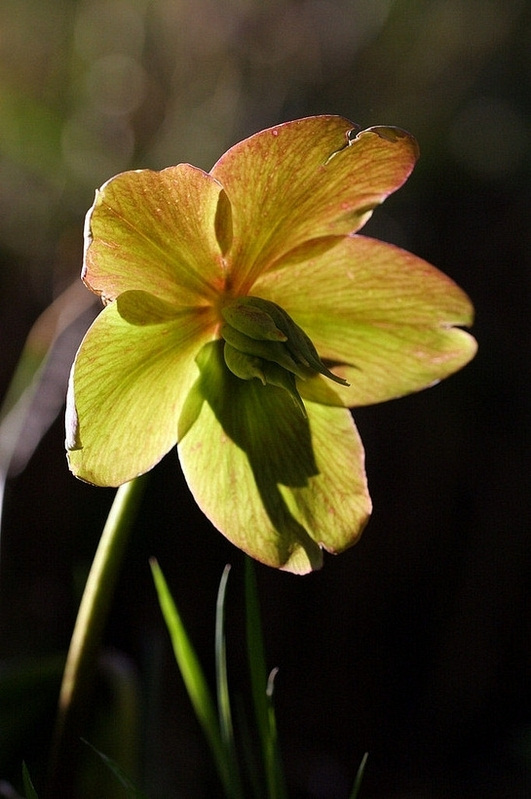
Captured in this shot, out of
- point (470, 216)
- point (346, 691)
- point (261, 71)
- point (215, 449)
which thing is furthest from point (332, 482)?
point (261, 71)

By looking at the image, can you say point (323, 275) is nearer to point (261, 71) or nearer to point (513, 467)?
point (513, 467)

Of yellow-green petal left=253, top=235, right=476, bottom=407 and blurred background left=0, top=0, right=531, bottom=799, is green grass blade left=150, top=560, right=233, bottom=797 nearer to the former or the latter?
yellow-green petal left=253, top=235, right=476, bottom=407

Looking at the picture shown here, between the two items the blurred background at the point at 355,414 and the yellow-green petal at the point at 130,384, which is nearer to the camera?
the yellow-green petal at the point at 130,384

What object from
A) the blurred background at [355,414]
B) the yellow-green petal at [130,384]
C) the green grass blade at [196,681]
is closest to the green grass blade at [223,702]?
the green grass blade at [196,681]

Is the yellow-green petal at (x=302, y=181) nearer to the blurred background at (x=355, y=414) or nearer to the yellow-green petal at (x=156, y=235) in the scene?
the yellow-green petal at (x=156, y=235)

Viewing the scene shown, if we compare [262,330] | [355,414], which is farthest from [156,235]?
[355,414]

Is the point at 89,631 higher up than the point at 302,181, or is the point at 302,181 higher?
the point at 302,181

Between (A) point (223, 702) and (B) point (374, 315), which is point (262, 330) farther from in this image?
(A) point (223, 702)
